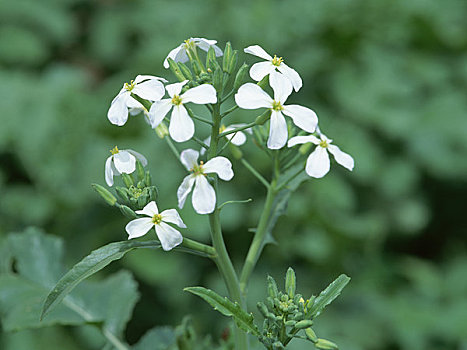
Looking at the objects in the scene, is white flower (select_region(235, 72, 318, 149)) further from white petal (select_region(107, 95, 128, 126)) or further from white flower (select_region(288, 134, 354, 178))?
white petal (select_region(107, 95, 128, 126))

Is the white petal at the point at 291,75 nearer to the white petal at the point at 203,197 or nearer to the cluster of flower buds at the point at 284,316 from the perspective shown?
the white petal at the point at 203,197

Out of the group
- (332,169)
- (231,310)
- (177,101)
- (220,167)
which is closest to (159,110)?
(177,101)

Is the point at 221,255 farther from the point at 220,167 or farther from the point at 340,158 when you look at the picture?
the point at 340,158

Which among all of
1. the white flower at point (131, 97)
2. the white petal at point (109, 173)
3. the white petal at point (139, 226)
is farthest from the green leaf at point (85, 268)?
the white flower at point (131, 97)

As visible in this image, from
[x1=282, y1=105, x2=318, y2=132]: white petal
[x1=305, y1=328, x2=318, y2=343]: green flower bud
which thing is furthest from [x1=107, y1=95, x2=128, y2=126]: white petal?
[x1=305, y1=328, x2=318, y2=343]: green flower bud

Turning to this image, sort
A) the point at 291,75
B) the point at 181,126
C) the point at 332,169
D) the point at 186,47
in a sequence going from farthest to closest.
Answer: the point at 332,169 < the point at 186,47 < the point at 291,75 < the point at 181,126

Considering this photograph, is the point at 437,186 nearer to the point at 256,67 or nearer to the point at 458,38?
the point at 458,38
